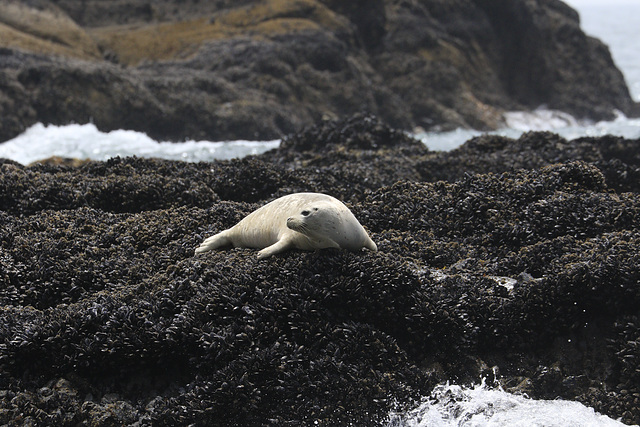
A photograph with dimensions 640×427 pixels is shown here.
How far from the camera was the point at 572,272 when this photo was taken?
5.01 meters

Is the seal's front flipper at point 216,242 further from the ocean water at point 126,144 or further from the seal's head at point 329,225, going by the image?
the ocean water at point 126,144

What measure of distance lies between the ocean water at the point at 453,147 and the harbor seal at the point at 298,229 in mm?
1381

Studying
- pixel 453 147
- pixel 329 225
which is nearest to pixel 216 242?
pixel 329 225

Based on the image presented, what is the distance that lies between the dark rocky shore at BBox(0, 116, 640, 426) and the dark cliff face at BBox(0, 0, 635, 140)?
14.9 m

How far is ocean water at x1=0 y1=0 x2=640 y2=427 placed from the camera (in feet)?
14.3

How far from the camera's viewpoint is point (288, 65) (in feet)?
83.6

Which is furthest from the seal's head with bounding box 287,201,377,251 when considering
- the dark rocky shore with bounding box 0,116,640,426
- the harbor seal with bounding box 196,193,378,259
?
the dark rocky shore with bounding box 0,116,640,426

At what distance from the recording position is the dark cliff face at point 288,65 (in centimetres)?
2069

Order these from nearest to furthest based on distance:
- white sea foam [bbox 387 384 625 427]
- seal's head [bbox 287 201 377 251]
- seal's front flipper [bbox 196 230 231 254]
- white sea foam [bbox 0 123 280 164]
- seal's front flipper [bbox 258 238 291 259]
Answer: white sea foam [bbox 387 384 625 427], seal's head [bbox 287 201 377 251], seal's front flipper [bbox 258 238 291 259], seal's front flipper [bbox 196 230 231 254], white sea foam [bbox 0 123 280 164]

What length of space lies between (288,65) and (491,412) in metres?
22.4

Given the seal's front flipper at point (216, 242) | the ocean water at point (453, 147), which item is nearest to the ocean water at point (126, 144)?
the ocean water at point (453, 147)

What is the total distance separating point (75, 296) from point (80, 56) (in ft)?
72.6

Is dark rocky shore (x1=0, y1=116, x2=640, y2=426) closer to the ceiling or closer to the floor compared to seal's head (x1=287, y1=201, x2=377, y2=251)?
closer to the floor

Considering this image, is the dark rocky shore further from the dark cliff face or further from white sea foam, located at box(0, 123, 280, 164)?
the dark cliff face
